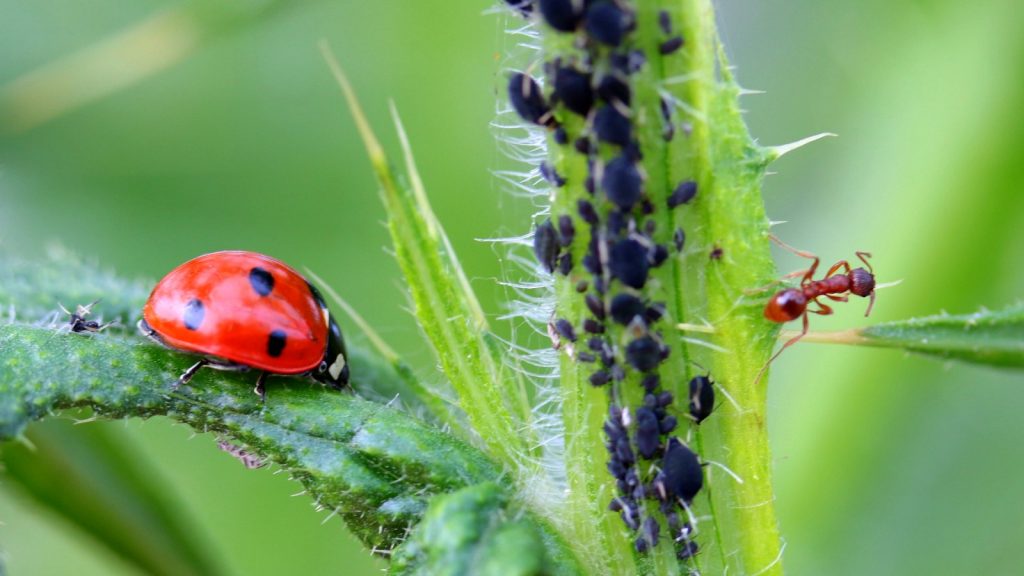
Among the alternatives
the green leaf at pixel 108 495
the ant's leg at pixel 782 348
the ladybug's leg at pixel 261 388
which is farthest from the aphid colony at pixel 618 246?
the green leaf at pixel 108 495

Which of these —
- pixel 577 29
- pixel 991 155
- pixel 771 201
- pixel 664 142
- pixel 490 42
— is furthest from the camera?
pixel 771 201

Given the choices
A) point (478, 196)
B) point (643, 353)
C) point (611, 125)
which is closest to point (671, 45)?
point (611, 125)

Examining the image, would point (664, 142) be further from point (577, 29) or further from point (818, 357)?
point (818, 357)

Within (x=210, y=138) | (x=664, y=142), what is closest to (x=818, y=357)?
(x=664, y=142)

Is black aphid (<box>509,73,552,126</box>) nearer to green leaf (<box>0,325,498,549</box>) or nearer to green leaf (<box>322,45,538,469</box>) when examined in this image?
green leaf (<box>322,45,538,469</box>)

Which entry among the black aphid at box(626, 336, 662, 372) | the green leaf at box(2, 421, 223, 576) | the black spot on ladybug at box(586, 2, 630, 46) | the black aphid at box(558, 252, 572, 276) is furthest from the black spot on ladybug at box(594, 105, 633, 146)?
the green leaf at box(2, 421, 223, 576)

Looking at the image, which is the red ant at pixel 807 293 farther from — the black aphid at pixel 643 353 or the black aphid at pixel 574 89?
the black aphid at pixel 574 89
